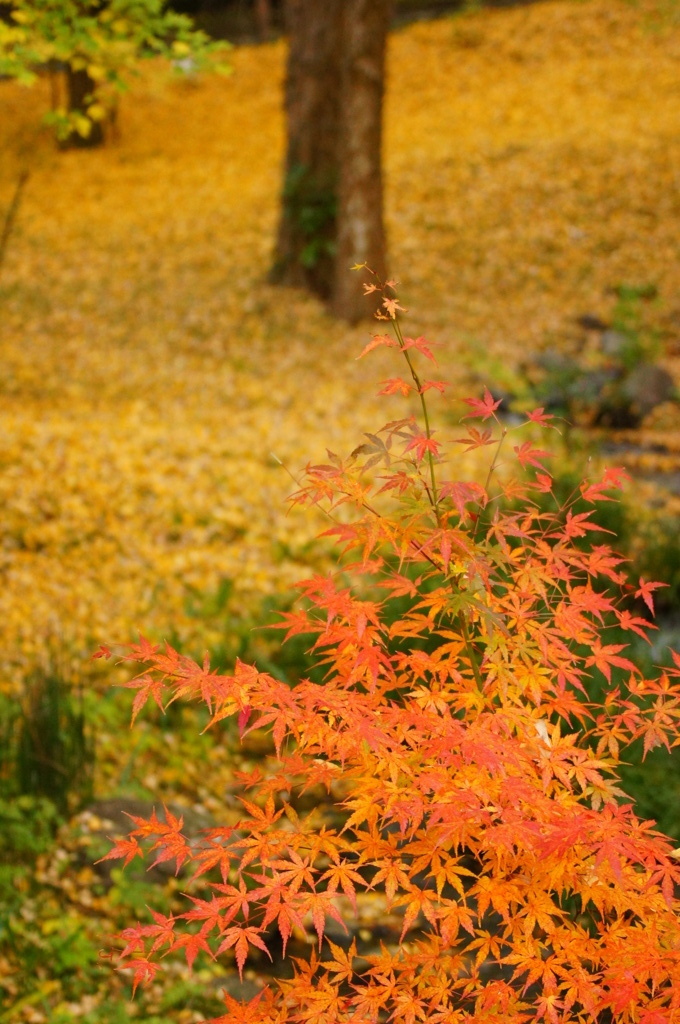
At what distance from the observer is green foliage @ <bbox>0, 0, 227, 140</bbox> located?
377cm

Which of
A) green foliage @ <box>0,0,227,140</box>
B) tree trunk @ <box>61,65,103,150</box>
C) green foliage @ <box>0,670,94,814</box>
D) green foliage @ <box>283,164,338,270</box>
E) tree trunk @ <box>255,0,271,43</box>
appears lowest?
Result: green foliage @ <box>0,670,94,814</box>

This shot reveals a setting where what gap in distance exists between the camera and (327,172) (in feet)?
30.1

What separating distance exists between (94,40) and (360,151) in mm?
4765

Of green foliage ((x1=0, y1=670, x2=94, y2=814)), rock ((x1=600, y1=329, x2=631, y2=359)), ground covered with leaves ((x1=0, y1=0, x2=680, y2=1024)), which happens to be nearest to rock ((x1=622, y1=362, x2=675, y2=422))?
ground covered with leaves ((x1=0, y1=0, x2=680, y2=1024))

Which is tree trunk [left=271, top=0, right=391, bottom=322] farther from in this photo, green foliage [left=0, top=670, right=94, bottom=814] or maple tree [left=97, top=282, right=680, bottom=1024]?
maple tree [left=97, top=282, right=680, bottom=1024]

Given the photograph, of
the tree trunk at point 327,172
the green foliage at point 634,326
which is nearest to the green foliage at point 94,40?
the tree trunk at point 327,172

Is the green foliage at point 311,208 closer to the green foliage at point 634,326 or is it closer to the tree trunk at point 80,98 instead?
the green foliage at point 634,326

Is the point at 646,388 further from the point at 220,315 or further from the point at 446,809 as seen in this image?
the point at 446,809

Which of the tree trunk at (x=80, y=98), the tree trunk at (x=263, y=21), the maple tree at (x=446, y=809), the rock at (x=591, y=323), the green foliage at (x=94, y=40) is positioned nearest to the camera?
the maple tree at (x=446, y=809)

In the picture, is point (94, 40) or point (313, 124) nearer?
point (94, 40)

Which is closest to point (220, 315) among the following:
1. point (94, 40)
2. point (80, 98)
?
point (94, 40)

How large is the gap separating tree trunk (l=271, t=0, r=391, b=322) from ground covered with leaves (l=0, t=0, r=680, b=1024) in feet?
1.31

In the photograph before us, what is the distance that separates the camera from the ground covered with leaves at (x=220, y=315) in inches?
158

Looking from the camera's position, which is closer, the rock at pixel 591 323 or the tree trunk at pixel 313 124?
the tree trunk at pixel 313 124
